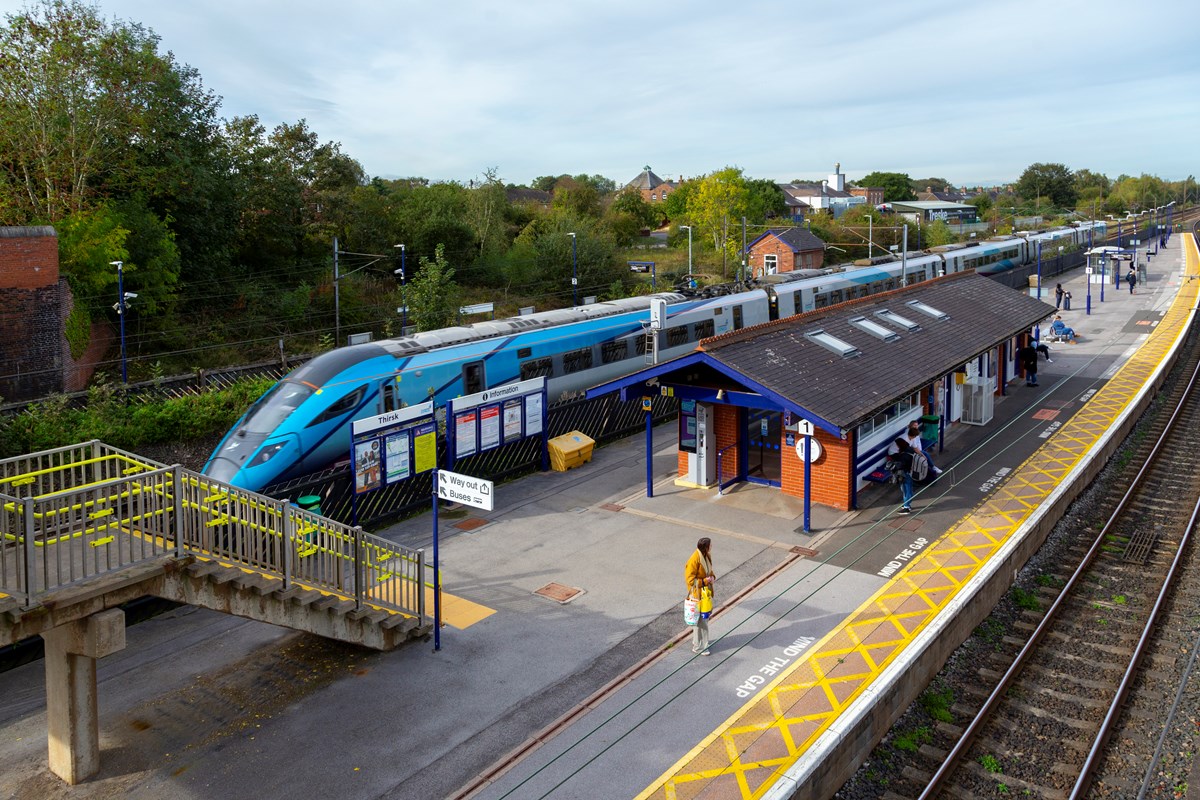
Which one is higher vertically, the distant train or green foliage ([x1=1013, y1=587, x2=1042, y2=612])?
the distant train

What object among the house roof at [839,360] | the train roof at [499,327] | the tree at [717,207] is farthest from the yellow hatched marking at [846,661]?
the tree at [717,207]

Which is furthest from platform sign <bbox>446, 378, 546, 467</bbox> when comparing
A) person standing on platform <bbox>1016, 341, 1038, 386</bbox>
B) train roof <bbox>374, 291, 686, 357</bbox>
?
person standing on platform <bbox>1016, 341, 1038, 386</bbox>

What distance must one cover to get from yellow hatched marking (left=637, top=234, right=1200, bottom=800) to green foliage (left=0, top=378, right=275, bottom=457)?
53.7 feet

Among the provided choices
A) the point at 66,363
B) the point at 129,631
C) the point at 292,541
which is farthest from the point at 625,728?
the point at 66,363

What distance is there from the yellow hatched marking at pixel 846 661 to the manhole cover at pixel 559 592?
370 centimetres

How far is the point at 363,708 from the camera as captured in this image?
1057cm

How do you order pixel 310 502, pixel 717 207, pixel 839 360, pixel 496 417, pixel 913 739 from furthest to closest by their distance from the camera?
pixel 717 207 < pixel 496 417 < pixel 839 360 < pixel 310 502 < pixel 913 739

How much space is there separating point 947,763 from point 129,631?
10.9 meters

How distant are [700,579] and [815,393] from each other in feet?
19.5

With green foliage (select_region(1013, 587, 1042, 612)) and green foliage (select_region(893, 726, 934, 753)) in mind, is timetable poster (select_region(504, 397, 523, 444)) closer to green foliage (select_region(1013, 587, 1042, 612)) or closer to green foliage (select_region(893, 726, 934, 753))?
green foliage (select_region(1013, 587, 1042, 612))

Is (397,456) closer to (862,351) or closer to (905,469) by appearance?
(905,469)

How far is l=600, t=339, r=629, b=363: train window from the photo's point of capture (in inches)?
994

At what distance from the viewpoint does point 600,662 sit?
11555 millimetres

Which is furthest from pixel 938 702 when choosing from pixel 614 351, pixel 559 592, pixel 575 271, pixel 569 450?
pixel 575 271
